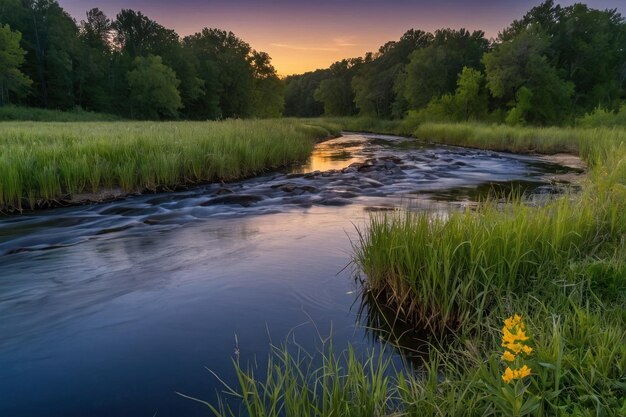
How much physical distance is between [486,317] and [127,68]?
2775 inches

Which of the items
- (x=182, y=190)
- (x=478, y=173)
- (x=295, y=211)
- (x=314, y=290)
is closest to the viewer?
(x=314, y=290)

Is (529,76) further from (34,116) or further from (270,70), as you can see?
(34,116)

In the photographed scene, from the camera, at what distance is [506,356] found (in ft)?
6.68

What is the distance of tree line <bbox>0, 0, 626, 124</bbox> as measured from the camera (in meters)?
45.9

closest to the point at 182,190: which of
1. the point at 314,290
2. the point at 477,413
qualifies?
the point at 314,290

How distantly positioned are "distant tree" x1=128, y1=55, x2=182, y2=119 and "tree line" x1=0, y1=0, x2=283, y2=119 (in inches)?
5.0

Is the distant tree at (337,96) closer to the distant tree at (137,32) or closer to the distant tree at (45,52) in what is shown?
the distant tree at (137,32)

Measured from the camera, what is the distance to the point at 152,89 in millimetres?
57156

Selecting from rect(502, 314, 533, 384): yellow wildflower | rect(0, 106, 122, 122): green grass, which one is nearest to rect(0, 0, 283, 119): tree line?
rect(0, 106, 122, 122): green grass

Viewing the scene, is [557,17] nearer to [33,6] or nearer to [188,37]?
[188,37]

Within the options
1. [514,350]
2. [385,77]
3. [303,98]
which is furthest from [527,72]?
[303,98]

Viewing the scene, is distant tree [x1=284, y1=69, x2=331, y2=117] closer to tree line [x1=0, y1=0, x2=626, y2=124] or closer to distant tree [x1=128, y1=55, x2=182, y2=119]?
tree line [x1=0, y1=0, x2=626, y2=124]

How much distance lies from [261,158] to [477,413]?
13683 mm

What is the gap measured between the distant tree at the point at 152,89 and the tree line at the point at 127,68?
0.41 feet
